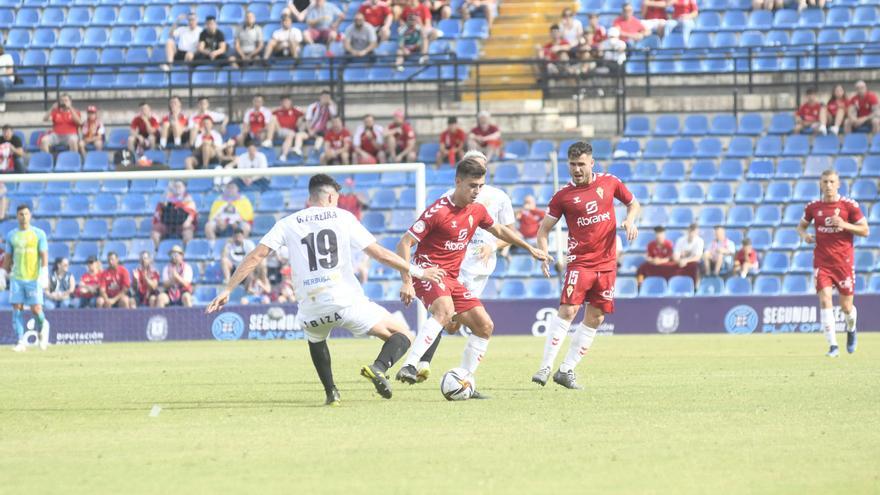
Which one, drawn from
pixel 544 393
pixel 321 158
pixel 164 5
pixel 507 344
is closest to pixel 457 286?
pixel 544 393

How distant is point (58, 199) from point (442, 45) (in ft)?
33.1

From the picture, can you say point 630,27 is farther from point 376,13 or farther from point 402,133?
point 402,133

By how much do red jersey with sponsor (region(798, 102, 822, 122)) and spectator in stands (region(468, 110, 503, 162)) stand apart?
19.6ft

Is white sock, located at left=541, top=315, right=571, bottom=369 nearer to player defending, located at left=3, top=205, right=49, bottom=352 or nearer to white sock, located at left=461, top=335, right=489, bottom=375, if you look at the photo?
white sock, located at left=461, top=335, right=489, bottom=375

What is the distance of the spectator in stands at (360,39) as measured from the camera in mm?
32656

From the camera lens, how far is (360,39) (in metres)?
32.8

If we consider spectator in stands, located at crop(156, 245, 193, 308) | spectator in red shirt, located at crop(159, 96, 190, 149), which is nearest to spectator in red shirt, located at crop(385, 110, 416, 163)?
spectator in red shirt, located at crop(159, 96, 190, 149)

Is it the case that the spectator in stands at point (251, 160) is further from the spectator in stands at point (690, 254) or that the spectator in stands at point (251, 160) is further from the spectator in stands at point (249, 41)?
the spectator in stands at point (690, 254)

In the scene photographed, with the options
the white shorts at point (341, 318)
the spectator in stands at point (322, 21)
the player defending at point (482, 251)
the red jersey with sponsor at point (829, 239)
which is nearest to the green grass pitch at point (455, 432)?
the white shorts at point (341, 318)

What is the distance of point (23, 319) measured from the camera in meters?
26.4

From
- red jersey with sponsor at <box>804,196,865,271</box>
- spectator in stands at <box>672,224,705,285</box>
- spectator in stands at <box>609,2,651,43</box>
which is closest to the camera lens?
red jersey with sponsor at <box>804,196,865,271</box>

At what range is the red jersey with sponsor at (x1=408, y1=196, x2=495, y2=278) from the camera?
1300cm

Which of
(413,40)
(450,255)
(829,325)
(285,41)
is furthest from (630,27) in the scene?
(450,255)

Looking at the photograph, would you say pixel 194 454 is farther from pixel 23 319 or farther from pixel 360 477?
pixel 23 319
